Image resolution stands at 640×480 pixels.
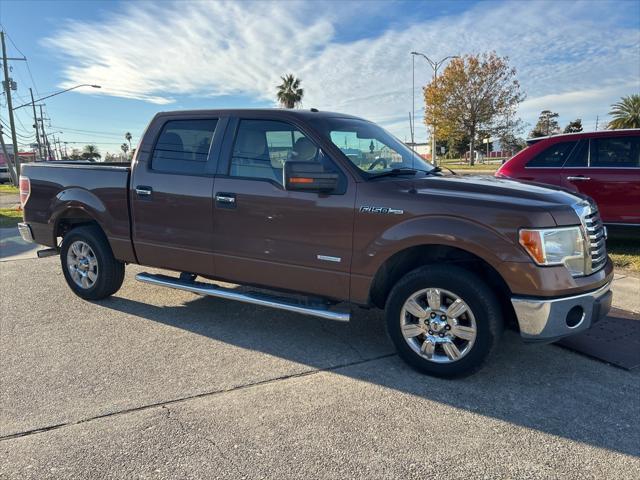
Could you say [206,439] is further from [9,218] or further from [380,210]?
[9,218]

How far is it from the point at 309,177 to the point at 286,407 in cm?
163

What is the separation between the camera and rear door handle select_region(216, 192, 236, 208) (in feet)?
14.2

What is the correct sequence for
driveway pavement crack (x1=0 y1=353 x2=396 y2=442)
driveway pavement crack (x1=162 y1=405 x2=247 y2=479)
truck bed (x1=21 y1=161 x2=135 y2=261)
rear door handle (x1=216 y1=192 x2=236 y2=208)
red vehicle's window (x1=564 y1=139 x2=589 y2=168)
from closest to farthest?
driveway pavement crack (x1=162 y1=405 x2=247 y2=479) < driveway pavement crack (x1=0 y1=353 x2=396 y2=442) < rear door handle (x1=216 y1=192 x2=236 y2=208) < truck bed (x1=21 y1=161 x2=135 y2=261) < red vehicle's window (x1=564 y1=139 x2=589 y2=168)

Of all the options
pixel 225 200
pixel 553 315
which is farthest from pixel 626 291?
pixel 225 200

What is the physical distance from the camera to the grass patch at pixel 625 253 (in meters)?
6.77

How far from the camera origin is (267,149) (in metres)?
4.32

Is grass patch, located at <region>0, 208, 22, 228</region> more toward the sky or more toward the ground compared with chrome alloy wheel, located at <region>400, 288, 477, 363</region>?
→ more toward the ground

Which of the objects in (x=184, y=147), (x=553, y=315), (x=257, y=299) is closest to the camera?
(x=553, y=315)

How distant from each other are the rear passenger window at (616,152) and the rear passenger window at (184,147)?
18.5 feet

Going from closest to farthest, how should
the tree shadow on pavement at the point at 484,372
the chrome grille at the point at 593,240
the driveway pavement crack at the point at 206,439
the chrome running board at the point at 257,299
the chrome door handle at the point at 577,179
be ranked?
the driveway pavement crack at the point at 206,439 → the tree shadow on pavement at the point at 484,372 → the chrome grille at the point at 593,240 → the chrome running board at the point at 257,299 → the chrome door handle at the point at 577,179

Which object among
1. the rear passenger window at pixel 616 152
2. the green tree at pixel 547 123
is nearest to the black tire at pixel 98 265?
the rear passenger window at pixel 616 152

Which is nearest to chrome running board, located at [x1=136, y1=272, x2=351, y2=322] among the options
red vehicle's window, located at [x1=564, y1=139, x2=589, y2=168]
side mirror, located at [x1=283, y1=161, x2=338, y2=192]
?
side mirror, located at [x1=283, y1=161, x2=338, y2=192]

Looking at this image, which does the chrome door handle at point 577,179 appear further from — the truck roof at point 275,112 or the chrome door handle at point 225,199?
the chrome door handle at point 225,199

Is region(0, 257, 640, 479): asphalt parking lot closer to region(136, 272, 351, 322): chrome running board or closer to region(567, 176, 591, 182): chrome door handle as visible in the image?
region(136, 272, 351, 322): chrome running board
